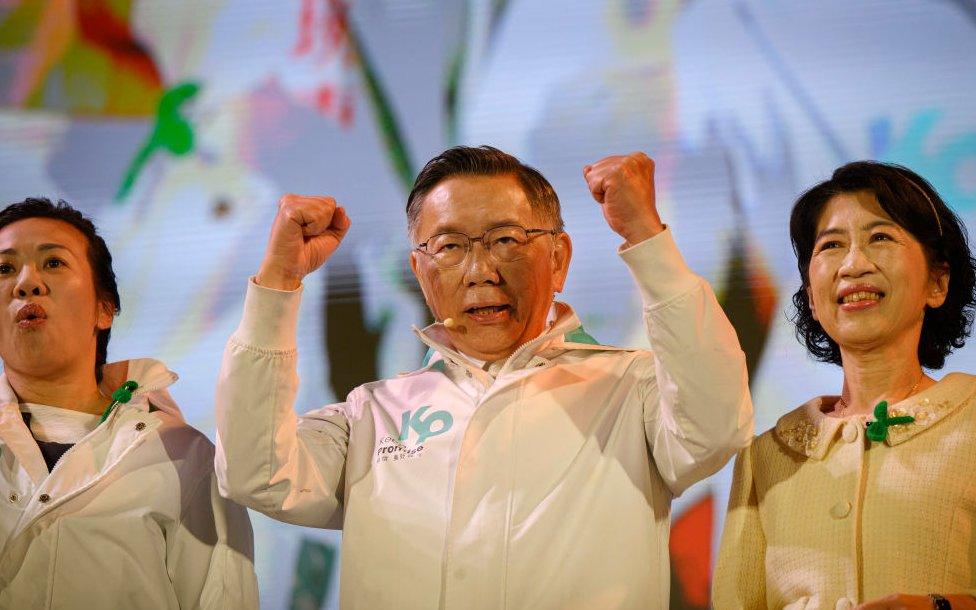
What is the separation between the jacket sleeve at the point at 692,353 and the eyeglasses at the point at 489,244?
39 centimetres

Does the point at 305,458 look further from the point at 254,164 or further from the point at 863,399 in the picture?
the point at 254,164

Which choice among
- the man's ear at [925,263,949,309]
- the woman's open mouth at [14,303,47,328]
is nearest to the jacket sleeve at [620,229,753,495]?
the man's ear at [925,263,949,309]

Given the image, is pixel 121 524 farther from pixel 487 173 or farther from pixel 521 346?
pixel 487 173

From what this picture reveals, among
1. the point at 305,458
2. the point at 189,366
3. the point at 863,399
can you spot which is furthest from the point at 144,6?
the point at 863,399

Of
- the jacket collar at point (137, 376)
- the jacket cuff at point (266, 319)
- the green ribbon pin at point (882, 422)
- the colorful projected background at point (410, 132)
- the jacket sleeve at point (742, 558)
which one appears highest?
A: the colorful projected background at point (410, 132)

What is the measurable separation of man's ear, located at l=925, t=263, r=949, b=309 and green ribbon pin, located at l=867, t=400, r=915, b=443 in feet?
0.83

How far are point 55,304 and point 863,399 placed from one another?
1614 millimetres

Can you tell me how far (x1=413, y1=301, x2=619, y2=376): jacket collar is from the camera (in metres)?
2.39

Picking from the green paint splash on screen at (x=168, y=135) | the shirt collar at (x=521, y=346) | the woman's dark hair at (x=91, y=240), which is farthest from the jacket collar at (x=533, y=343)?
the green paint splash on screen at (x=168, y=135)

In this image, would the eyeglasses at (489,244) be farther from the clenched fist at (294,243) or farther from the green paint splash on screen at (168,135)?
the green paint splash on screen at (168,135)

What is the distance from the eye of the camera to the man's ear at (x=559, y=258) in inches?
99.3

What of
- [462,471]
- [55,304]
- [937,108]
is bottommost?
[462,471]

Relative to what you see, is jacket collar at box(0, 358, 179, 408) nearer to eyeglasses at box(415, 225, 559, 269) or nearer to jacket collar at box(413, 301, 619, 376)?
jacket collar at box(413, 301, 619, 376)

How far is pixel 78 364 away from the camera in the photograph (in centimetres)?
270
